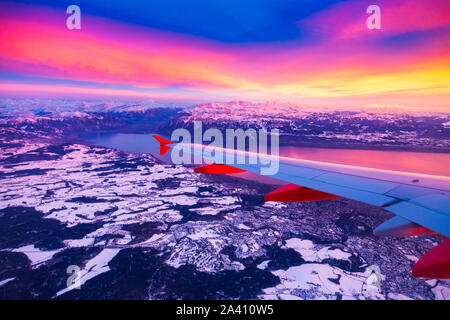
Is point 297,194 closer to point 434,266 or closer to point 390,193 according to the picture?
point 390,193

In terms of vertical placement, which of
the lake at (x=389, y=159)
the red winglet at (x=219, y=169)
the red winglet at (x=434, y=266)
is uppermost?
the red winglet at (x=219, y=169)

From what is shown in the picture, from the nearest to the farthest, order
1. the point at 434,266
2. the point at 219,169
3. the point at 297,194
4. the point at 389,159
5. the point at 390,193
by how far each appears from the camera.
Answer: the point at 434,266, the point at 390,193, the point at 297,194, the point at 219,169, the point at 389,159

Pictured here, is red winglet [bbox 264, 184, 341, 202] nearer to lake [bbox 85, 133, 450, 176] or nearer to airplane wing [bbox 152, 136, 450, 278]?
airplane wing [bbox 152, 136, 450, 278]

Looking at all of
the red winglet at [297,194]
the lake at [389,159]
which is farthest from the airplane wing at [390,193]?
the lake at [389,159]

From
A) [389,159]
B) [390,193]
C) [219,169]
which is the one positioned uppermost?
[219,169]

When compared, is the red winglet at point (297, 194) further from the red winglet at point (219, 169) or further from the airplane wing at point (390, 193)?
the red winglet at point (219, 169)

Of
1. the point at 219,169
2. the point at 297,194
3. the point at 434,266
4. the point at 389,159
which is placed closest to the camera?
the point at 434,266

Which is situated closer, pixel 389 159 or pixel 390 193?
pixel 390 193

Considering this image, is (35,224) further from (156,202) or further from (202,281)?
(202,281)

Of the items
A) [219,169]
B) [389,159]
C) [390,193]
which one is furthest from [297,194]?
[389,159]
